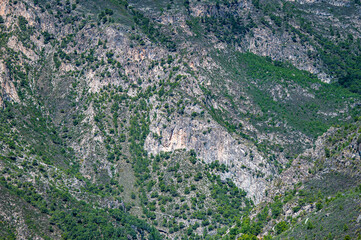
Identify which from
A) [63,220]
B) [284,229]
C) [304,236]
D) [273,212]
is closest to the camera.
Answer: [304,236]

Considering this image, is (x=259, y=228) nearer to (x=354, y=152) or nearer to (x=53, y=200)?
(x=354, y=152)

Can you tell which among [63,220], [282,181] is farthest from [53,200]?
[282,181]

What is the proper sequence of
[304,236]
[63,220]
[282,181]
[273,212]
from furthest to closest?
[63,220]
[282,181]
[273,212]
[304,236]

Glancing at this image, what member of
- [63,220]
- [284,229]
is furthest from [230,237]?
[63,220]

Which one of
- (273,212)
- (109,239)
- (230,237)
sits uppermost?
(273,212)

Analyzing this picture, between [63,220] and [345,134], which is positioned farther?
[63,220]

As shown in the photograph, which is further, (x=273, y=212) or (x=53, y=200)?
(x=53, y=200)

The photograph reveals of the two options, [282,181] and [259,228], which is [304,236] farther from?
[282,181]

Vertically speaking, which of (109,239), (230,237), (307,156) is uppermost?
(307,156)

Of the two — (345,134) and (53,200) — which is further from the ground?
(345,134)
